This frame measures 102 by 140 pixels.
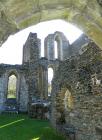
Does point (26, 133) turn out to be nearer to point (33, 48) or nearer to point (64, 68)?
point (64, 68)

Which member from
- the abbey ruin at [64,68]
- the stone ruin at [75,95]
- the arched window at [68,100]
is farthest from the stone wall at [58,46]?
the arched window at [68,100]

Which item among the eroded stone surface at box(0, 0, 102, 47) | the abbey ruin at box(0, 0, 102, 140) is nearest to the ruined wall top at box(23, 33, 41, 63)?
the abbey ruin at box(0, 0, 102, 140)

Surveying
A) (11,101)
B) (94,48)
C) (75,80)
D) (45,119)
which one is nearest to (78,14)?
(94,48)

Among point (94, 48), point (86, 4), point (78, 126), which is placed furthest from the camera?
point (78, 126)

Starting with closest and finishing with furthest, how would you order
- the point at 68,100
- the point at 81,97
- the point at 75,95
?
the point at 81,97 < the point at 75,95 < the point at 68,100

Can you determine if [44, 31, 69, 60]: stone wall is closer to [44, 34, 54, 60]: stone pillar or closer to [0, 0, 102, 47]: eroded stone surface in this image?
[44, 34, 54, 60]: stone pillar

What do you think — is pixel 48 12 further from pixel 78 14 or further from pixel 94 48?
pixel 94 48

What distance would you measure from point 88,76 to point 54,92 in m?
3.87

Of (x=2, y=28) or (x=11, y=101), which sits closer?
(x=2, y=28)

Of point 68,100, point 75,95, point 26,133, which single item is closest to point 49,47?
point 68,100

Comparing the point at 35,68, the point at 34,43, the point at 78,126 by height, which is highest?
the point at 34,43

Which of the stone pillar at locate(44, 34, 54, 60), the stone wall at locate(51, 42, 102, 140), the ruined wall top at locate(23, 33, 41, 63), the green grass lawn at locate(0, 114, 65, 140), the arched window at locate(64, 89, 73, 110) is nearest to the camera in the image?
the stone wall at locate(51, 42, 102, 140)

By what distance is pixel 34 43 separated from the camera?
22766 millimetres

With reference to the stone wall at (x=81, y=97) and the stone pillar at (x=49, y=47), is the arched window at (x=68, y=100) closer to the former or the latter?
the stone wall at (x=81, y=97)
